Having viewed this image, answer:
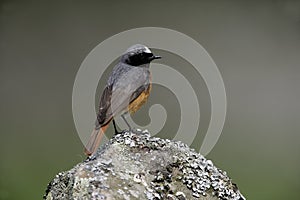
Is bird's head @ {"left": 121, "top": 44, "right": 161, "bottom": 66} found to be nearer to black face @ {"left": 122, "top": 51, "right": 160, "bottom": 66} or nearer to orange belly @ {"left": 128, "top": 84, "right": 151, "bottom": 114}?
black face @ {"left": 122, "top": 51, "right": 160, "bottom": 66}

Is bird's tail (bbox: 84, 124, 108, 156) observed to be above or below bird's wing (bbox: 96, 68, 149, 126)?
below

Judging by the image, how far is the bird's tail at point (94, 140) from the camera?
9.09 ft

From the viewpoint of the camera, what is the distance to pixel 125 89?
3.07m

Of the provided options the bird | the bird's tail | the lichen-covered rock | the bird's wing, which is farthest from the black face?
the lichen-covered rock

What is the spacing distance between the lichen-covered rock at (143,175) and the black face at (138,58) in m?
0.69

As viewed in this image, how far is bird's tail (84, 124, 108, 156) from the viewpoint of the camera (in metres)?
2.77

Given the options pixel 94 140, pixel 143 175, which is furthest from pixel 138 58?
pixel 143 175

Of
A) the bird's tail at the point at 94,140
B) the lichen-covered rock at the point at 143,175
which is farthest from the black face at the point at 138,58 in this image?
the lichen-covered rock at the point at 143,175

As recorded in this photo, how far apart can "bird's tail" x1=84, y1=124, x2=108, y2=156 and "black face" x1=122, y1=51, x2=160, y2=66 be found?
1.56 ft

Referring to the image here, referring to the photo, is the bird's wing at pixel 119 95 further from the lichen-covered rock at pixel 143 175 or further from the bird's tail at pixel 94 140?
the lichen-covered rock at pixel 143 175

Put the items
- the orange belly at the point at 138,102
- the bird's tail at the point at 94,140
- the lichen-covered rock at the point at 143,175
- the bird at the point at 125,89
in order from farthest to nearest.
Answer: the orange belly at the point at 138,102 < the bird at the point at 125,89 < the bird's tail at the point at 94,140 < the lichen-covered rock at the point at 143,175

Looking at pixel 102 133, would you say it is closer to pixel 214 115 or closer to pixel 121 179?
pixel 121 179

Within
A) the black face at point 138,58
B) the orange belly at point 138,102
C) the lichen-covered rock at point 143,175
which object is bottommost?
the lichen-covered rock at point 143,175

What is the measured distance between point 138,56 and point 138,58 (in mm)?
13
